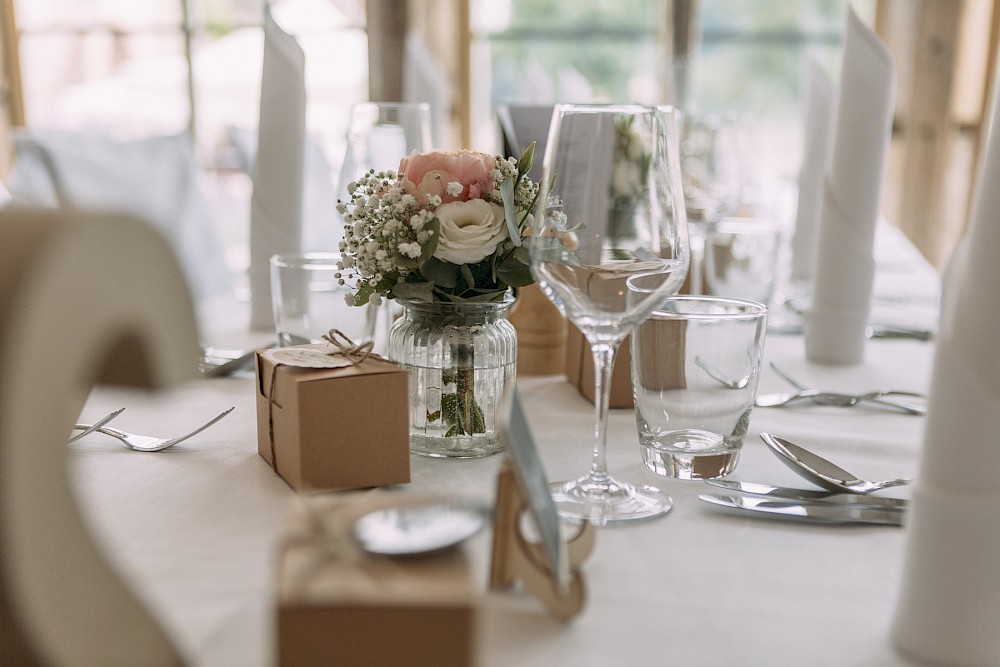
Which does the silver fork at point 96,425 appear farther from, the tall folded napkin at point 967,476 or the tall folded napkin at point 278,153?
the tall folded napkin at point 967,476

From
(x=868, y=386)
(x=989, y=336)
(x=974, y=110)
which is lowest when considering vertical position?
(x=868, y=386)

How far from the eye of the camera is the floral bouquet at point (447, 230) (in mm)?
823

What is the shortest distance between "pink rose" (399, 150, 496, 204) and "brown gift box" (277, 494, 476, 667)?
0.45 metres

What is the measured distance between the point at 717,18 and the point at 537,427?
4139 millimetres

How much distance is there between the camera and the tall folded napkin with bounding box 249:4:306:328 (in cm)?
141

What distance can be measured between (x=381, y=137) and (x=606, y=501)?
0.76 meters

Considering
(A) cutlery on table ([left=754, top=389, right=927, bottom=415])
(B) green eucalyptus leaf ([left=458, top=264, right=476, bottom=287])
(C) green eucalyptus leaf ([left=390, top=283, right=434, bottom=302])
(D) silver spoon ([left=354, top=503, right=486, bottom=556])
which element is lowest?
(A) cutlery on table ([left=754, top=389, right=927, bottom=415])

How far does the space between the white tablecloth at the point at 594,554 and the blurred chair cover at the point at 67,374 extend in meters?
0.02

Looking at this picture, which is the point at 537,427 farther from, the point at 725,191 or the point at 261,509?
the point at 725,191

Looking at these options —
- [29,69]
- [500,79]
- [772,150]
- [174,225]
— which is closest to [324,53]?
[500,79]

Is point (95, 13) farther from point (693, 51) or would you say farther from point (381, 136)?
point (381, 136)

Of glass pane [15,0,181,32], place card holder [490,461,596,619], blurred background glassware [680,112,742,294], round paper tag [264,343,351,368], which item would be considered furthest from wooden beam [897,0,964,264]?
place card holder [490,461,596,619]

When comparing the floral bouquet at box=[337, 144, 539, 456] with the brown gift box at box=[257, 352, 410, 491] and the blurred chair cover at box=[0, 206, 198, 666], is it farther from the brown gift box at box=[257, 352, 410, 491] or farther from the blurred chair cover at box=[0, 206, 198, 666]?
the blurred chair cover at box=[0, 206, 198, 666]

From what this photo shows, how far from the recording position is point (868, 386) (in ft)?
3.88
